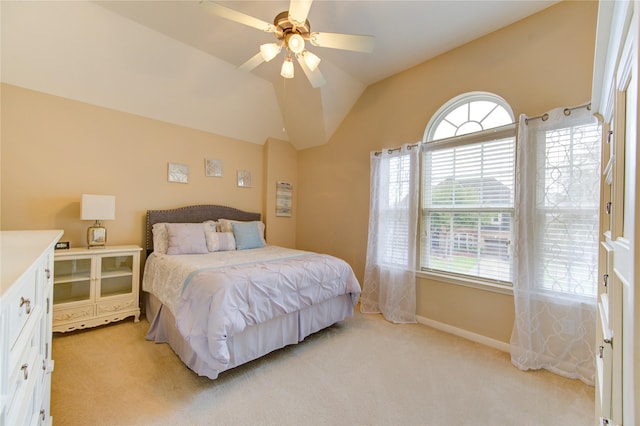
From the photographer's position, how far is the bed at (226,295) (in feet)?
6.22

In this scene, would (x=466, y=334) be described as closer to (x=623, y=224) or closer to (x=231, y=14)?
(x=623, y=224)

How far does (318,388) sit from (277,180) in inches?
132

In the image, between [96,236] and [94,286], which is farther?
[96,236]

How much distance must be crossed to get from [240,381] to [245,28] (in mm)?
3181

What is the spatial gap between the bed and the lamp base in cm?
48

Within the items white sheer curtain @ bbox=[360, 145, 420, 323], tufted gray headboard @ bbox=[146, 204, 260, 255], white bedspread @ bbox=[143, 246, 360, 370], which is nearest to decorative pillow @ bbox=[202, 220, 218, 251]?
tufted gray headboard @ bbox=[146, 204, 260, 255]

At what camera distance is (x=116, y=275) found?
2.90m

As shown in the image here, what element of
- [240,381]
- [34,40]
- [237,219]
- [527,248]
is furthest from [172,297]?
[527,248]

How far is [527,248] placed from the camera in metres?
2.29

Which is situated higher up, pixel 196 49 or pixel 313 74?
pixel 196 49

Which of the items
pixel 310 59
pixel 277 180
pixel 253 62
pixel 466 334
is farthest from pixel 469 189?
pixel 277 180

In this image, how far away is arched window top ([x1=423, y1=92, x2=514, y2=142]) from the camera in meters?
2.66

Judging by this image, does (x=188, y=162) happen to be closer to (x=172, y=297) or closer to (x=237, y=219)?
(x=237, y=219)

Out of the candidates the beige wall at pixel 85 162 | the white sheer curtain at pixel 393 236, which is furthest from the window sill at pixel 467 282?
the beige wall at pixel 85 162
